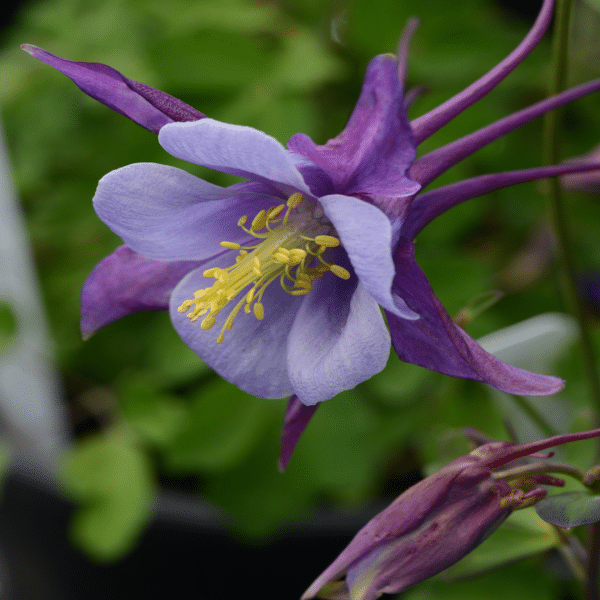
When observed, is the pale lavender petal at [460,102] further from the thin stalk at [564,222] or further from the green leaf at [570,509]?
the green leaf at [570,509]

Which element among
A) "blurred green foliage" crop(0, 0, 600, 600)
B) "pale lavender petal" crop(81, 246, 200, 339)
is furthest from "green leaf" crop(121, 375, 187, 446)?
"pale lavender petal" crop(81, 246, 200, 339)

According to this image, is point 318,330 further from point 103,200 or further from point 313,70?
point 313,70

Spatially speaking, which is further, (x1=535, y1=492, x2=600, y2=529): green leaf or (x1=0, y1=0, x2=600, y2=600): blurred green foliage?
(x1=0, y1=0, x2=600, y2=600): blurred green foliage

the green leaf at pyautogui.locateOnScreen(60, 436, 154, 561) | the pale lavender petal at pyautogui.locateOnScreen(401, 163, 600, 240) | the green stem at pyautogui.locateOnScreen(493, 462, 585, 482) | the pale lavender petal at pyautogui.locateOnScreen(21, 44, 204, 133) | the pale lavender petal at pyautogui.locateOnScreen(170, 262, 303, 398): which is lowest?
the green leaf at pyautogui.locateOnScreen(60, 436, 154, 561)

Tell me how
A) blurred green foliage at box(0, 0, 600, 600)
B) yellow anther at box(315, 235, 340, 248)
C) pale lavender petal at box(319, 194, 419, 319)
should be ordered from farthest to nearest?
blurred green foliage at box(0, 0, 600, 600), yellow anther at box(315, 235, 340, 248), pale lavender petal at box(319, 194, 419, 319)

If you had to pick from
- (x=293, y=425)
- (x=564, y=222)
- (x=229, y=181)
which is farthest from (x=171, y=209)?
(x=229, y=181)

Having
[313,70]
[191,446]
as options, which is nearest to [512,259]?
[313,70]

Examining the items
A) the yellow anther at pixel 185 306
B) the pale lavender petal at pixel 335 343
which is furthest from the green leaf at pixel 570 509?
the yellow anther at pixel 185 306

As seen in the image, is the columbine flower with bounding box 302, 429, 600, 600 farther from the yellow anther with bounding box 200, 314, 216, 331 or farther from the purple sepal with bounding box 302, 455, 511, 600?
the yellow anther with bounding box 200, 314, 216, 331
